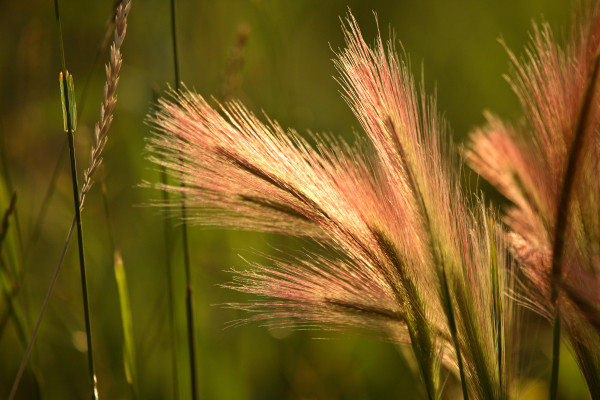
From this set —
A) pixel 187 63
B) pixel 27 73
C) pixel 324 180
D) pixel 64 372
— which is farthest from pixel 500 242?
pixel 187 63

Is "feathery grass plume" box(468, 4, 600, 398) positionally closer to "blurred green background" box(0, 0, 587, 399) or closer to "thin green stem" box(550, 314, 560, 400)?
"thin green stem" box(550, 314, 560, 400)

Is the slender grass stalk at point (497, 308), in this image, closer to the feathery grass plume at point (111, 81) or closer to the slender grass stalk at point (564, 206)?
the slender grass stalk at point (564, 206)

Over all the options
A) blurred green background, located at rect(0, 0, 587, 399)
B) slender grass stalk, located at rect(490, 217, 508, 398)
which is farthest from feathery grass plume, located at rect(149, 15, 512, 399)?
blurred green background, located at rect(0, 0, 587, 399)

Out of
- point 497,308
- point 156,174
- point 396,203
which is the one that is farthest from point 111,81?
point 156,174

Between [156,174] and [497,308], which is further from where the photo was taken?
[156,174]

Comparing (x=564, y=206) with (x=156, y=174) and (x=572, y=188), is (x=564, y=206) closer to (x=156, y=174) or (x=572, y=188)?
(x=572, y=188)

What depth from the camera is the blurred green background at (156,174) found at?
1170 millimetres

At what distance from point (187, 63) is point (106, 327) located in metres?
0.71

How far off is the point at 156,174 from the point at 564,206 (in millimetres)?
946

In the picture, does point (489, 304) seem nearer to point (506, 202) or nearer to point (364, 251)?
point (364, 251)

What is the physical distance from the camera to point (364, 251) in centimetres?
55

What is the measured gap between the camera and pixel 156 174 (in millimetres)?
1302

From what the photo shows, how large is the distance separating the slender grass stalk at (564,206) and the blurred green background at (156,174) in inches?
9.2

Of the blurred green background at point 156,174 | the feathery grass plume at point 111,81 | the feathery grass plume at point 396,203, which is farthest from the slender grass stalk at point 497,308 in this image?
the feathery grass plume at point 111,81
